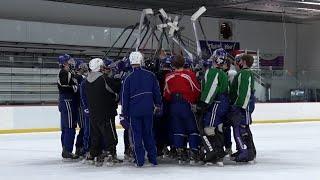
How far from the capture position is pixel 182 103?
6668mm

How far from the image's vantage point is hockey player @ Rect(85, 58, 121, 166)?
6645 millimetres

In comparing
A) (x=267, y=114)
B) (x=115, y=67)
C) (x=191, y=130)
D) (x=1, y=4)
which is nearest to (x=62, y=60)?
(x=115, y=67)

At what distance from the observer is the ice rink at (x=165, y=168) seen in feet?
19.3

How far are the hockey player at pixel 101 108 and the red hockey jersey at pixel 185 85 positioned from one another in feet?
2.12

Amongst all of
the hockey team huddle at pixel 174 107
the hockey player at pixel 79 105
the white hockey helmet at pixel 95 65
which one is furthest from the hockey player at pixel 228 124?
the hockey player at pixel 79 105

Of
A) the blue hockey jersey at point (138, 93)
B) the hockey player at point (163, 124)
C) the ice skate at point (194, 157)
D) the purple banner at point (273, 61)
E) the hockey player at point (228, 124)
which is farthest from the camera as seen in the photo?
the purple banner at point (273, 61)

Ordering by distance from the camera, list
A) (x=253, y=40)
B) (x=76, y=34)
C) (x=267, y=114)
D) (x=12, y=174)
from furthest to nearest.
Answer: (x=253, y=40)
(x=76, y=34)
(x=267, y=114)
(x=12, y=174)

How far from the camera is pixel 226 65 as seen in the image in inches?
267

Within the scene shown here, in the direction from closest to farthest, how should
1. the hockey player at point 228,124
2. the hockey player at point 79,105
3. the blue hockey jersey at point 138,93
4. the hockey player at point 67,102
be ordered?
the blue hockey jersey at point 138,93 → the hockey player at point 228,124 → the hockey player at point 67,102 → the hockey player at point 79,105

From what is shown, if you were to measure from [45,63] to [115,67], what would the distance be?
34.0 ft

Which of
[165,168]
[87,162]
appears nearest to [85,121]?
[87,162]

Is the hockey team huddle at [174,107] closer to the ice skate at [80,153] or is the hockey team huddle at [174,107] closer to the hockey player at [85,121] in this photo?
the hockey player at [85,121]

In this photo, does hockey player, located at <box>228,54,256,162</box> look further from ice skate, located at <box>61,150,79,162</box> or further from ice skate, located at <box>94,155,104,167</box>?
ice skate, located at <box>61,150,79,162</box>

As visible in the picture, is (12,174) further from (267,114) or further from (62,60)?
(267,114)
